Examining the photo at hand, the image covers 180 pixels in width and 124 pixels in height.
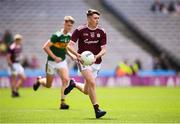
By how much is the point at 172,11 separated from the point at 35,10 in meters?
8.69

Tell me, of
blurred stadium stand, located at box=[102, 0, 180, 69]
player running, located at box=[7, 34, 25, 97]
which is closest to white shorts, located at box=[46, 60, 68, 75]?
player running, located at box=[7, 34, 25, 97]

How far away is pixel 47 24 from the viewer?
41188 millimetres

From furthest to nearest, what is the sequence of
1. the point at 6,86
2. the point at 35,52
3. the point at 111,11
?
1. the point at 111,11
2. the point at 35,52
3. the point at 6,86

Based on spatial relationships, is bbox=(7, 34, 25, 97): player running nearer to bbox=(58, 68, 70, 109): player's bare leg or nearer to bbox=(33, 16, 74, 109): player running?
bbox=(33, 16, 74, 109): player running

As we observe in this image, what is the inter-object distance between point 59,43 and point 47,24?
22607 millimetres

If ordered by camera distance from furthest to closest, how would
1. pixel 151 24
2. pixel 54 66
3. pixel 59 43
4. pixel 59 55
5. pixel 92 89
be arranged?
pixel 151 24
pixel 59 55
pixel 54 66
pixel 59 43
pixel 92 89

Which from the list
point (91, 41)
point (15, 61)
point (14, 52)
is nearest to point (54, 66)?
point (91, 41)

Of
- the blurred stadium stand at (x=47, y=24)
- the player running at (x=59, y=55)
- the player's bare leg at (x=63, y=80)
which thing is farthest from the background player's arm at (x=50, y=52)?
→ the blurred stadium stand at (x=47, y=24)

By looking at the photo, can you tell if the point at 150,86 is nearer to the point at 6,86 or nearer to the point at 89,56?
the point at 6,86

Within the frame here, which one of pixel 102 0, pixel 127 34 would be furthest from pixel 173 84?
pixel 102 0

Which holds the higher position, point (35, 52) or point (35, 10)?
point (35, 10)

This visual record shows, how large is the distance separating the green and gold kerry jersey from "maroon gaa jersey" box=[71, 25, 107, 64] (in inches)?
110

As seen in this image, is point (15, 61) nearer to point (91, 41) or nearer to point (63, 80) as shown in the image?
point (63, 80)

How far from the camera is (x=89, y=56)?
15055mm
